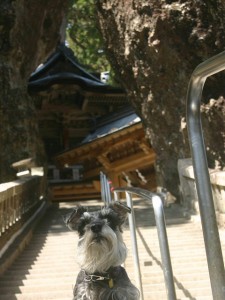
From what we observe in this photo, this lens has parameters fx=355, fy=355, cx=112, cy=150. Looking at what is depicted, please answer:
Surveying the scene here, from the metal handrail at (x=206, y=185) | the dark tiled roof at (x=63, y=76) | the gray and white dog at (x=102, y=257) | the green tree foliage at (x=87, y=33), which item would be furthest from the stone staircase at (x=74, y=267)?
the green tree foliage at (x=87, y=33)

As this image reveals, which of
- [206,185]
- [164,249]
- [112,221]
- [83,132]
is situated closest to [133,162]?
[83,132]

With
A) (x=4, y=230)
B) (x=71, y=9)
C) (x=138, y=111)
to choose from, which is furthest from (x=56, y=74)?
(x=4, y=230)

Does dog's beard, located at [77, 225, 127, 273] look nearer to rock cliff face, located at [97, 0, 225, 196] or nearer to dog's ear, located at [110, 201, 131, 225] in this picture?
dog's ear, located at [110, 201, 131, 225]

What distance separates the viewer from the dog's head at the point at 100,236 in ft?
8.23

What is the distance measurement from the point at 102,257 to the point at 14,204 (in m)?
3.93

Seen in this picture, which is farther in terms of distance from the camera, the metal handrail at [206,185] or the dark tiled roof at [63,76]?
the dark tiled roof at [63,76]

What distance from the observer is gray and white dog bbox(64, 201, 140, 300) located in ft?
8.27

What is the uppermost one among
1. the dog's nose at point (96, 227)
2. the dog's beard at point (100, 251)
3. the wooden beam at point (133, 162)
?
the wooden beam at point (133, 162)

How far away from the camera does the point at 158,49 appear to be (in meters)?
8.63

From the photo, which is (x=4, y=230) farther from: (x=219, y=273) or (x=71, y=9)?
(x=71, y=9)

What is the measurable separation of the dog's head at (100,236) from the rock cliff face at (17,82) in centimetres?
863

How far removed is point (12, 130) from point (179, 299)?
887 cm

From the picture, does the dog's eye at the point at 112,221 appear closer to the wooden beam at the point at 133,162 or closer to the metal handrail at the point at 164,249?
the metal handrail at the point at 164,249

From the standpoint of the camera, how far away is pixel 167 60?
8695 mm
